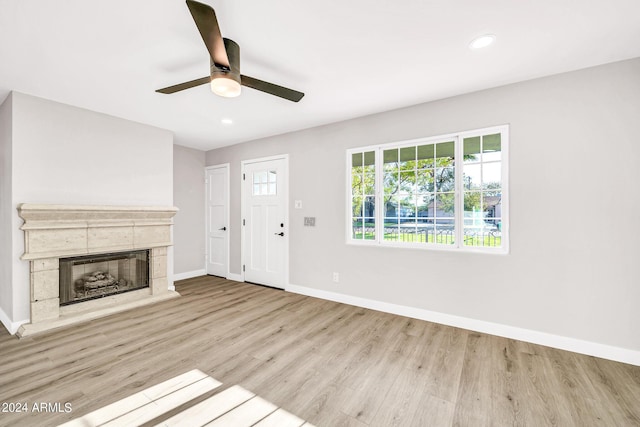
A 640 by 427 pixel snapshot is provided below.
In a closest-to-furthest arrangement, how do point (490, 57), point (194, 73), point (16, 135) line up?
point (490, 57) → point (194, 73) → point (16, 135)

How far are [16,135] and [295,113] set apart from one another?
10.0ft

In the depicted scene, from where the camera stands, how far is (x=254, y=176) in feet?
15.9

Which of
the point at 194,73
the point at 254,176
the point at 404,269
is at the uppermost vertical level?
the point at 194,73

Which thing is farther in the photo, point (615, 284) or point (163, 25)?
point (615, 284)

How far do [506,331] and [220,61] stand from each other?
11.7ft

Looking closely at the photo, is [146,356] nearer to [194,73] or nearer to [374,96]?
[194,73]

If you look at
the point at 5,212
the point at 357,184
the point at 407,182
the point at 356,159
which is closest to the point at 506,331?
the point at 407,182

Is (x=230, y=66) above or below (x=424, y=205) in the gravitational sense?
above

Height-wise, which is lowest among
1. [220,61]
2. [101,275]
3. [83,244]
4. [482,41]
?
[101,275]

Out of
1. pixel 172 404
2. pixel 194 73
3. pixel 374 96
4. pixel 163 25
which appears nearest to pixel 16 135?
pixel 194 73

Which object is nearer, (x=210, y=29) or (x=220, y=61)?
(x=210, y=29)

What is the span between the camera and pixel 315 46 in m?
2.13

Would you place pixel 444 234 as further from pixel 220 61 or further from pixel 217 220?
pixel 217 220

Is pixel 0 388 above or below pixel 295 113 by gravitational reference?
below
